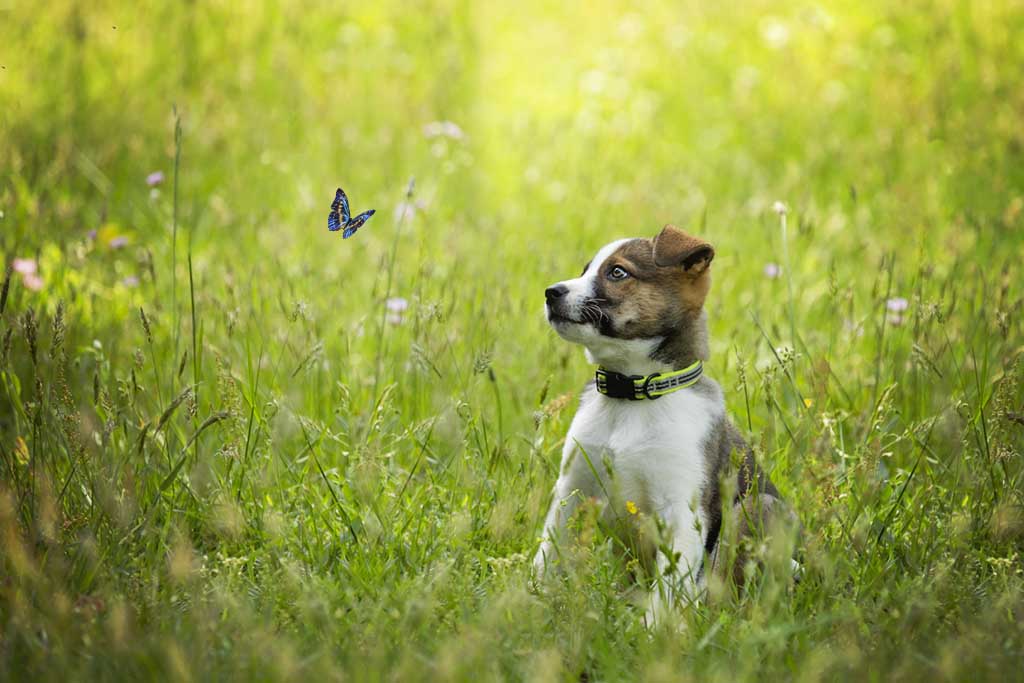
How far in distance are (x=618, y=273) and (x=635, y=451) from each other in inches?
22.1

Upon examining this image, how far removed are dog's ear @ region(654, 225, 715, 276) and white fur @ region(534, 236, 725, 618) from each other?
16cm

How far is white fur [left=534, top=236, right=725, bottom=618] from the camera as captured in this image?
3.39 metres

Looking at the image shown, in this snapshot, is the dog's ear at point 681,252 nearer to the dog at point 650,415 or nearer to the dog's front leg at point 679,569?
the dog at point 650,415

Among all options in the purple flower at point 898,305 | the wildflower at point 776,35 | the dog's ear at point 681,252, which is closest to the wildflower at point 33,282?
the dog's ear at point 681,252

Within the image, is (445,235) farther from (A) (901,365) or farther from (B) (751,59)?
(B) (751,59)

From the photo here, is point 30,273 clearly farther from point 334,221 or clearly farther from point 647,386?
point 647,386

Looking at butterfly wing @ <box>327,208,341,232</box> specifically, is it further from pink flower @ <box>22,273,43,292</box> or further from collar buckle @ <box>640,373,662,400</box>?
pink flower @ <box>22,273,43,292</box>

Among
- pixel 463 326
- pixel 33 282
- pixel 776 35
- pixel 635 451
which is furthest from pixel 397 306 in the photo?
pixel 776 35

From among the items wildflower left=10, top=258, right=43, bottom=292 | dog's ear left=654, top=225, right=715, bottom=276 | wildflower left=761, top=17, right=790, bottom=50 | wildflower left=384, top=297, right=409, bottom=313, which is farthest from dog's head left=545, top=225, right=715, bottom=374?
wildflower left=761, top=17, right=790, bottom=50

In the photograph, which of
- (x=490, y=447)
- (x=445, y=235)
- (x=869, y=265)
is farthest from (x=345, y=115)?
(x=490, y=447)

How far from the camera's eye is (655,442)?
11.3ft

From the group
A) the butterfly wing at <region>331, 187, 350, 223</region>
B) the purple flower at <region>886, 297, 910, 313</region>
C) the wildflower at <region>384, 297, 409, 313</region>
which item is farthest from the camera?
the wildflower at <region>384, 297, 409, 313</region>

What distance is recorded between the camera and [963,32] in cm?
839

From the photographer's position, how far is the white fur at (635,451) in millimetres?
3387
